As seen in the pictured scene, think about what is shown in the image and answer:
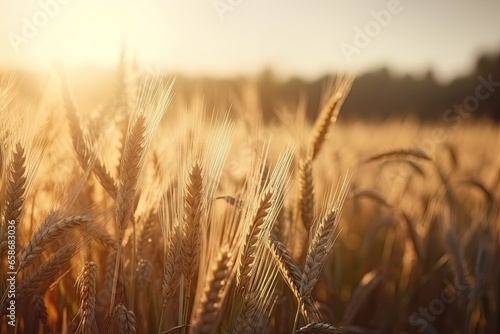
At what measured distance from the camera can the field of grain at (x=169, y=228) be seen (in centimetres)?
138

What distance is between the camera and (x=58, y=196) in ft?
5.75

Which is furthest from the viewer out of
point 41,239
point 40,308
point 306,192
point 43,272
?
point 306,192

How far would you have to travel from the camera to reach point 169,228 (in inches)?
60.7

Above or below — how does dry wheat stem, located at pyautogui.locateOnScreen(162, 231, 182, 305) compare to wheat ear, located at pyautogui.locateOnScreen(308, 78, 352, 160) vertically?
below

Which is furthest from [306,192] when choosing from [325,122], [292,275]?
[292,275]

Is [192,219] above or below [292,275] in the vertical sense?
above

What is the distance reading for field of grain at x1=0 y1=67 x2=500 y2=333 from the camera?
4.52 ft

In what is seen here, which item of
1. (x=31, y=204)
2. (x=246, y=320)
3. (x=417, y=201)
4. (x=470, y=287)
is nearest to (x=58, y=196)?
(x=31, y=204)

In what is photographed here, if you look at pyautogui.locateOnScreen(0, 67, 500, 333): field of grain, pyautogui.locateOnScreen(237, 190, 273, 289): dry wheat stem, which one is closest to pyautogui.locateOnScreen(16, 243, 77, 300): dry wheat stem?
pyautogui.locateOnScreen(0, 67, 500, 333): field of grain

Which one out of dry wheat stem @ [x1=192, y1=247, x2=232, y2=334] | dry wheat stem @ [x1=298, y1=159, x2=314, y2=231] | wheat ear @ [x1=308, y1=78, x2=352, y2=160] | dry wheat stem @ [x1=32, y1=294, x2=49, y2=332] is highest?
wheat ear @ [x1=308, y1=78, x2=352, y2=160]

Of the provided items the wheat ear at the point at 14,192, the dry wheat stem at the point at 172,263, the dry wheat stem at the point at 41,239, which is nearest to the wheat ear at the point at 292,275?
the dry wheat stem at the point at 172,263

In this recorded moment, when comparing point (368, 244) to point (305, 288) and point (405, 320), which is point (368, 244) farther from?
point (305, 288)

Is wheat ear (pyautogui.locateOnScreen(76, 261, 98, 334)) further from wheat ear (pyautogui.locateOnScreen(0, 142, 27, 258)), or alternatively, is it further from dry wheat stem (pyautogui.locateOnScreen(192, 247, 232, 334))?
dry wheat stem (pyautogui.locateOnScreen(192, 247, 232, 334))

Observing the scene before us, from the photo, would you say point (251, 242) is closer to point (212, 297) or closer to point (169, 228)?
point (212, 297)
